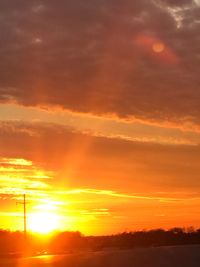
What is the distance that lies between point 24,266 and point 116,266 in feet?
27.5

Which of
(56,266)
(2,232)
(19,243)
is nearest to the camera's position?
(56,266)

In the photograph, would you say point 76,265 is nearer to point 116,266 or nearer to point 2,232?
point 116,266

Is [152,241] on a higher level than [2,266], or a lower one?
higher

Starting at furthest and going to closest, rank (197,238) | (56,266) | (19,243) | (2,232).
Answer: (197,238) → (2,232) → (19,243) → (56,266)

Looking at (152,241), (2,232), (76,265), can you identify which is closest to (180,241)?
(152,241)

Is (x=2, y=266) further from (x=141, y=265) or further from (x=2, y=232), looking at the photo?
(x=2, y=232)

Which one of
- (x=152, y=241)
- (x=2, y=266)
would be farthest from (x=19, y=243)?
(x=2, y=266)

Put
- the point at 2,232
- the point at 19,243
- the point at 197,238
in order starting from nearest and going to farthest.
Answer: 1. the point at 19,243
2. the point at 2,232
3. the point at 197,238

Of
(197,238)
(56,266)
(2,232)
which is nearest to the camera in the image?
(56,266)

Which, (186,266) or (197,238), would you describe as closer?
(186,266)

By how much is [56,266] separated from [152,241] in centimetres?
12940

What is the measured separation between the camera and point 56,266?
5984cm

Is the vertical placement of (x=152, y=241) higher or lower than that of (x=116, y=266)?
higher

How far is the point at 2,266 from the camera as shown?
6344cm
